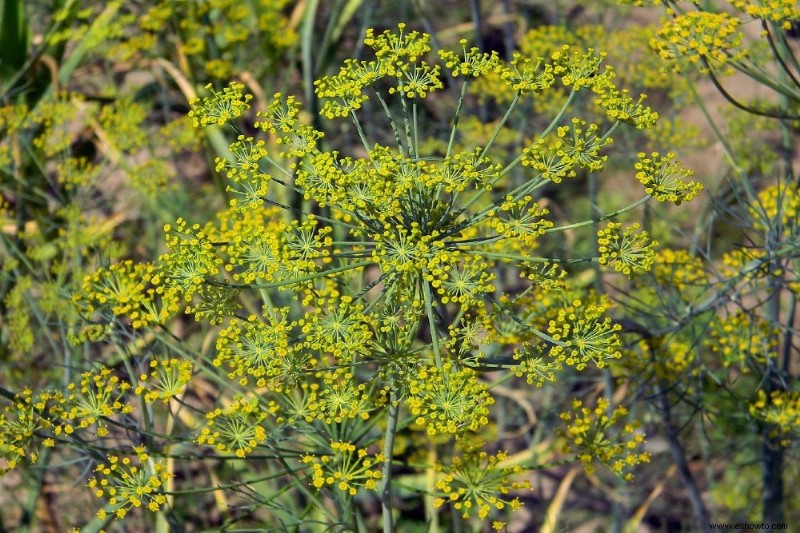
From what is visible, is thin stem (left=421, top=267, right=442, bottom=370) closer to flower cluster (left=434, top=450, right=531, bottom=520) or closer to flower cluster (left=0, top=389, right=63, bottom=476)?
flower cluster (left=434, top=450, right=531, bottom=520)

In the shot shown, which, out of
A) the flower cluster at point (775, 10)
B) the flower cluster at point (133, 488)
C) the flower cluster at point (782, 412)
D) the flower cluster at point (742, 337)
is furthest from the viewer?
the flower cluster at point (742, 337)

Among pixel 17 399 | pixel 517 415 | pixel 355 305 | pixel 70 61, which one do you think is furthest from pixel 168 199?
pixel 355 305

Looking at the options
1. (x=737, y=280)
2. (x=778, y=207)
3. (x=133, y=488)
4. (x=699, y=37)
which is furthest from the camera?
(x=778, y=207)

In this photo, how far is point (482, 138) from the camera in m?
7.41

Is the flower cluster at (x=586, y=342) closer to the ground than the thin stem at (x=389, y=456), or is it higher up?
higher up

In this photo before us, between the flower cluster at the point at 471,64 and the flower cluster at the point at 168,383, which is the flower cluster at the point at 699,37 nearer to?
the flower cluster at the point at 471,64

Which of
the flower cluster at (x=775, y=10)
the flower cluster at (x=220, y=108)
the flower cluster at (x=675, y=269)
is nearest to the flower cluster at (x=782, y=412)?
the flower cluster at (x=675, y=269)

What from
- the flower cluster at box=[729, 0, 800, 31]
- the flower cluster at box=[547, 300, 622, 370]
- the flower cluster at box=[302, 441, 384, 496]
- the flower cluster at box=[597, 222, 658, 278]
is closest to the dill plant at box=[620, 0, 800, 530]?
the flower cluster at box=[729, 0, 800, 31]

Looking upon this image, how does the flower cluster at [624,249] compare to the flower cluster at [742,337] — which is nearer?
the flower cluster at [624,249]

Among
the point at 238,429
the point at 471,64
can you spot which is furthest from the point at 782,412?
the point at 238,429

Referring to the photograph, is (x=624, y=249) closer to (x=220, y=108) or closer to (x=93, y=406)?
(x=220, y=108)

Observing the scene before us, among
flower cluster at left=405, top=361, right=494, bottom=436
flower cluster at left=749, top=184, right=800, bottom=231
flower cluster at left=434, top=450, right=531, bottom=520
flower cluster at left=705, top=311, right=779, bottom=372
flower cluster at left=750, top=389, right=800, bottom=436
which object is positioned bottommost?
flower cluster at left=750, top=389, right=800, bottom=436

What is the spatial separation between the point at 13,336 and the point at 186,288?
3.62 m

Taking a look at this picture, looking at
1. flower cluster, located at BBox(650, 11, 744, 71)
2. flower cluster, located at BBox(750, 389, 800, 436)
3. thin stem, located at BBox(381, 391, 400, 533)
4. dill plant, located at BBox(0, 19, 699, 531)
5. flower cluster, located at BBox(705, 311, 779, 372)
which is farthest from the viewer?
flower cluster, located at BBox(705, 311, 779, 372)
